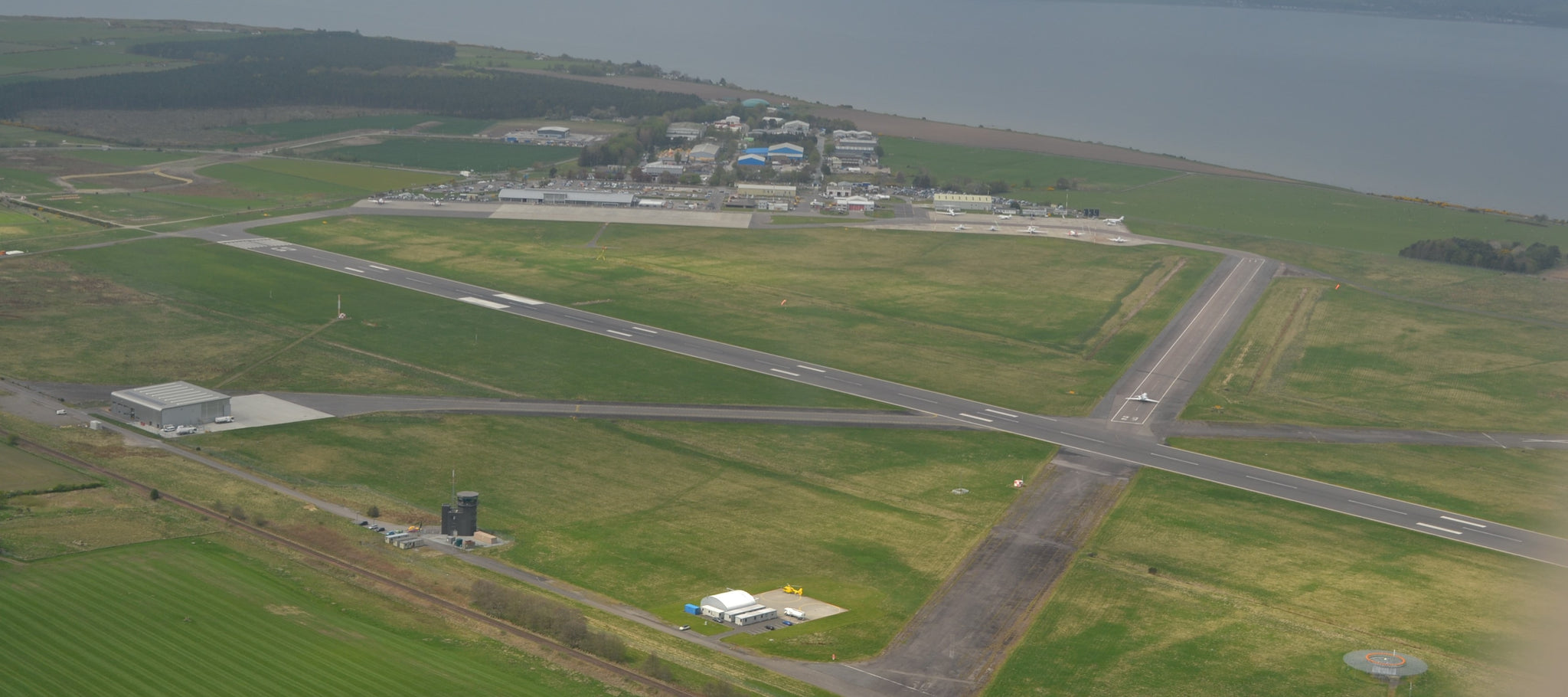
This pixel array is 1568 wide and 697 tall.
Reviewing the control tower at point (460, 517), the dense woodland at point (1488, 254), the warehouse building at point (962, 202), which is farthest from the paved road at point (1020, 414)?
the warehouse building at point (962, 202)

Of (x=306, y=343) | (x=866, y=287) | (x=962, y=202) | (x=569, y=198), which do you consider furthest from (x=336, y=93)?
(x=306, y=343)

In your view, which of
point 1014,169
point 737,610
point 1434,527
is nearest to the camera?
point 737,610

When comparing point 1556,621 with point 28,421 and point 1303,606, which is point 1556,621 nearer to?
point 1303,606

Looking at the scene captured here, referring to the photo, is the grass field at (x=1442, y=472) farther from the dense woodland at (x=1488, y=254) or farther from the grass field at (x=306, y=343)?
the dense woodland at (x=1488, y=254)

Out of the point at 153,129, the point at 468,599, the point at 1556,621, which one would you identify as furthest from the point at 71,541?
the point at 153,129

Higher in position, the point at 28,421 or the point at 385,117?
the point at 385,117

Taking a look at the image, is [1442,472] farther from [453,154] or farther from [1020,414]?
[453,154]
